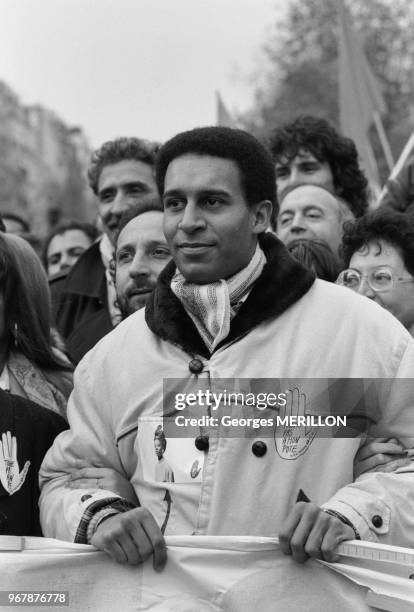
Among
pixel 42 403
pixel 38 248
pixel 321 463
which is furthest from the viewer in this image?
pixel 38 248

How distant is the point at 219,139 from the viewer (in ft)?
10.9

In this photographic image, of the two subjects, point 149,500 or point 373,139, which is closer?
point 149,500

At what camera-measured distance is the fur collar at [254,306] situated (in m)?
3.23

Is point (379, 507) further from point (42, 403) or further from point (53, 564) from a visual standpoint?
point (42, 403)

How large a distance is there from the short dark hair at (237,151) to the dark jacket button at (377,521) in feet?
3.19

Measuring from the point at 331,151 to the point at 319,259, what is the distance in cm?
143

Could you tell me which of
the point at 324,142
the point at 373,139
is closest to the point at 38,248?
the point at 324,142

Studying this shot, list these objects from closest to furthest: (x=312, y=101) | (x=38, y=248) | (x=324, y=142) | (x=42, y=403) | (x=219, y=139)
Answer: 1. (x=219, y=139)
2. (x=42, y=403)
3. (x=324, y=142)
4. (x=38, y=248)
5. (x=312, y=101)

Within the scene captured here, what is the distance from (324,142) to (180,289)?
293 cm

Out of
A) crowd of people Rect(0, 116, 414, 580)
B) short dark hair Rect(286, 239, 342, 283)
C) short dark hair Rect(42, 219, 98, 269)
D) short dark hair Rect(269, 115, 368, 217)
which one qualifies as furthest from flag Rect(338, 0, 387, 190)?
crowd of people Rect(0, 116, 414, 580)

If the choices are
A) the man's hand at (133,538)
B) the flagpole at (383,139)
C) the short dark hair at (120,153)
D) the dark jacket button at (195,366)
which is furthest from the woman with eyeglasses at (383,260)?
the flagpole at (383,139)

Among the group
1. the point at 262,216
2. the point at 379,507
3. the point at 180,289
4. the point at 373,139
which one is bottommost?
the point at 379,507

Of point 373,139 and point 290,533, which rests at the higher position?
point 373,139

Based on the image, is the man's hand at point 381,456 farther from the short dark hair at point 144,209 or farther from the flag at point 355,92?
the flag at point 355,92
